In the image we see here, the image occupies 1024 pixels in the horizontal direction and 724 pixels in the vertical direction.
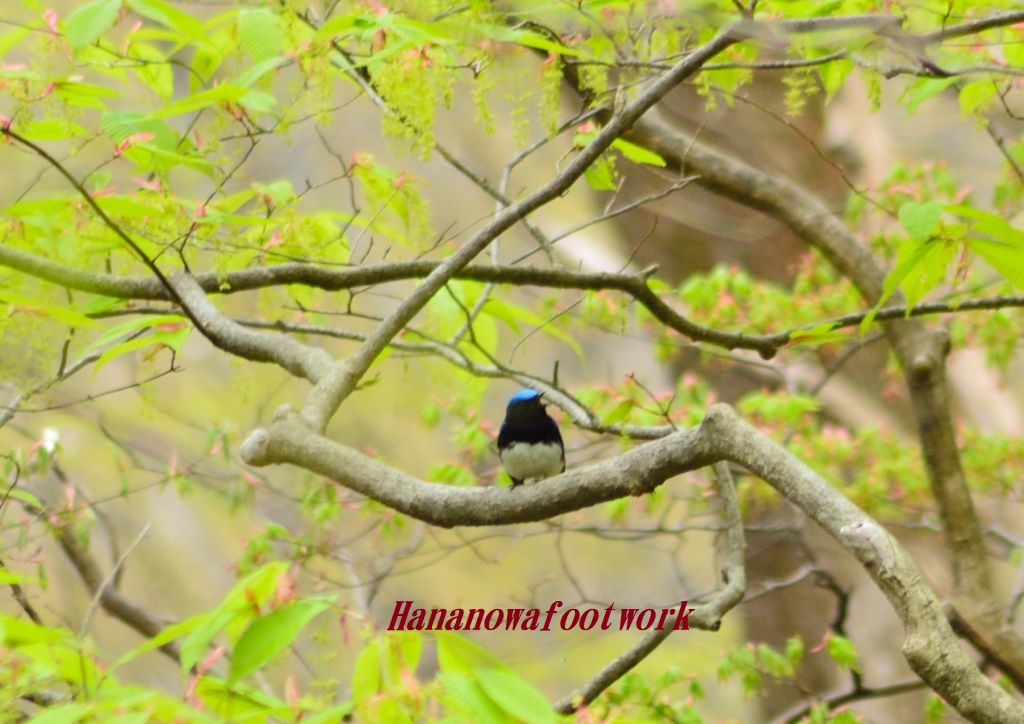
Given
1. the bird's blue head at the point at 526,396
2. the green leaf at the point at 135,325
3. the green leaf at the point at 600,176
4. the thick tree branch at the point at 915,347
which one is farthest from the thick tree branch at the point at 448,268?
the thick tree branch at the point at 915,347

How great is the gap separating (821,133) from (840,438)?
5.08 feet

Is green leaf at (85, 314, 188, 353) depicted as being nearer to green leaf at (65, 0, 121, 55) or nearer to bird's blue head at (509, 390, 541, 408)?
green leaf at (65, 0, 121, 55)

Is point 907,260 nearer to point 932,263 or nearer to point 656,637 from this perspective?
point 932,263

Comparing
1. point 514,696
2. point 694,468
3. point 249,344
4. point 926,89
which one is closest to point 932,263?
point 694,468

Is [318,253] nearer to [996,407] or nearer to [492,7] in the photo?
[492,7]

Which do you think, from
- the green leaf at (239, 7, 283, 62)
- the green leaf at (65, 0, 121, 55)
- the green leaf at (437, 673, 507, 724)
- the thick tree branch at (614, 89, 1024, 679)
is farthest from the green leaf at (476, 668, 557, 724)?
the thick tree branch at (614, 89, 1024, 679)

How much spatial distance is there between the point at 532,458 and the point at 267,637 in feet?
3.98

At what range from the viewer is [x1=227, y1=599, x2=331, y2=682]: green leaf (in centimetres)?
88

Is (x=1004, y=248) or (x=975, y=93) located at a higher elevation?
(x=975, y=93)

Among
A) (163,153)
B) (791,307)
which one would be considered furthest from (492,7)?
(791,307)

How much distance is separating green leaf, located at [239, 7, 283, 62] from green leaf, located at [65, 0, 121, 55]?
0.26 meters

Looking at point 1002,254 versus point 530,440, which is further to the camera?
point 530,440

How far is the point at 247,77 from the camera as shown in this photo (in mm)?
1401

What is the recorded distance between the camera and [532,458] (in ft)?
6.79
